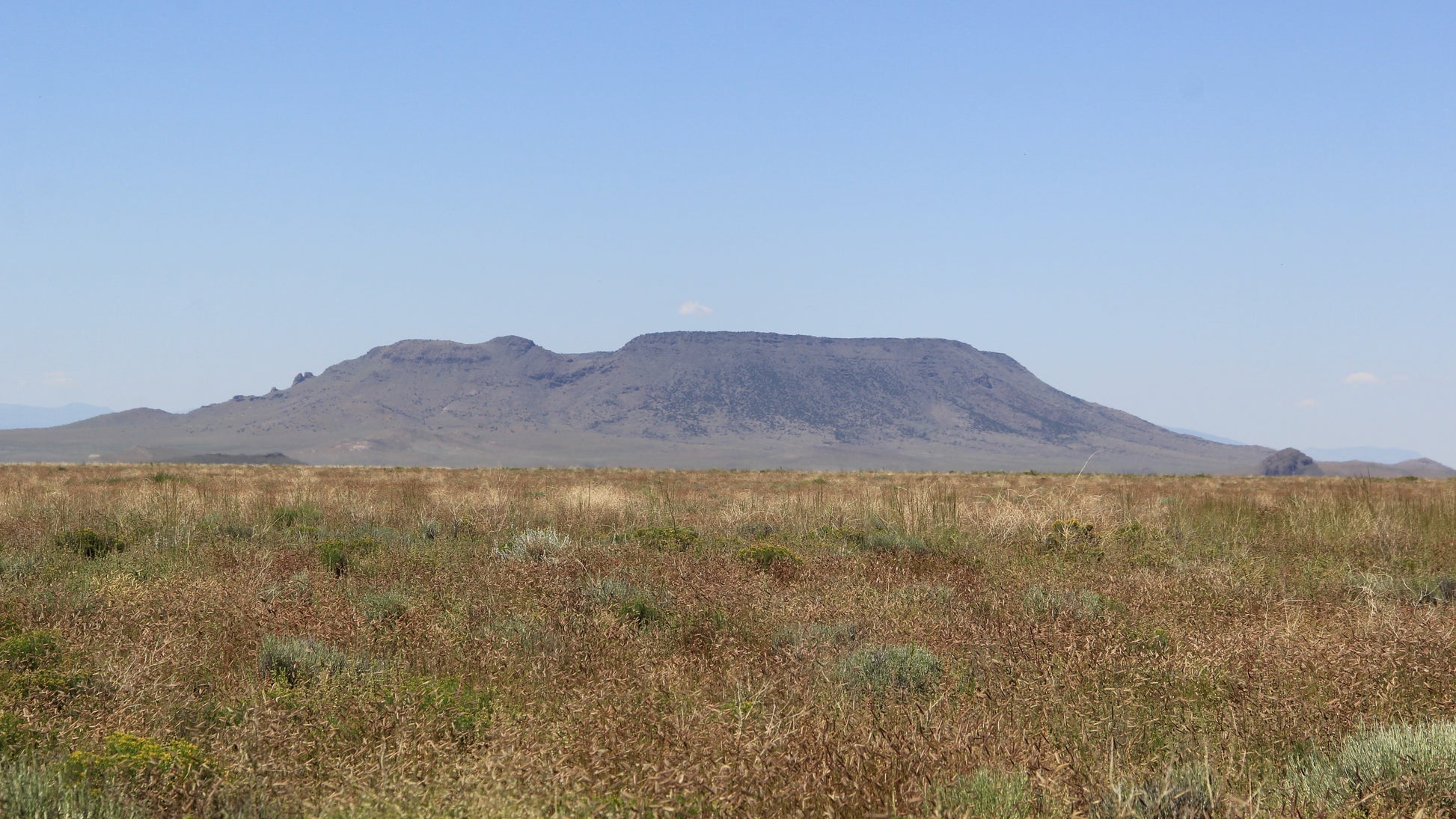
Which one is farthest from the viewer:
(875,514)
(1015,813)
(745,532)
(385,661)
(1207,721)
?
(875,514)

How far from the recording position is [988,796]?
321 cm

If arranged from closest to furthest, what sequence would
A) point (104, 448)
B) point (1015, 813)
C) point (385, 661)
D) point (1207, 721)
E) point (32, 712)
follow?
1. point (1015, 813)
2. point (32, 712)
3. point (1207, 721)
4. point (385, 661)
5. point (104, 448)

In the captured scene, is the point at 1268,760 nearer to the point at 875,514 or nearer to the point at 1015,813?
the point at 1015,813

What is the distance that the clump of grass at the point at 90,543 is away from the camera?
31.6ft

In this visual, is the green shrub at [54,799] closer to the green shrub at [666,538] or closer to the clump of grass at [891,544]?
the green shrub at [666,538]

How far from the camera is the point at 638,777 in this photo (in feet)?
11.0

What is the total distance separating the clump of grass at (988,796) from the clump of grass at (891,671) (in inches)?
47.1

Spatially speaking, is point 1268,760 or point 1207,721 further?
point 1207,721

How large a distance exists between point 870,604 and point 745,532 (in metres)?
6.33

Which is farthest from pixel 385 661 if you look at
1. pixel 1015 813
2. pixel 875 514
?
pixel 875 514

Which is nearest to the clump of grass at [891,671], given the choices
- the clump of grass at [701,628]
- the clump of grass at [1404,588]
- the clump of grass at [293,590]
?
the clump of grass at [701,628]

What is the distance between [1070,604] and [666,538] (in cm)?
505

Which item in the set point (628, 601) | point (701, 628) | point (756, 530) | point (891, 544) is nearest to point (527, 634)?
point (628, 601)

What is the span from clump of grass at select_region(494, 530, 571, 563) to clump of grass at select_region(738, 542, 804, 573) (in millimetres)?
1735
